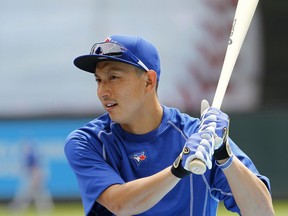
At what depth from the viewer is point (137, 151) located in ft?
16.3

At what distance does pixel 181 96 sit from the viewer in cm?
1750

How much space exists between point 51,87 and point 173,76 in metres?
2.43

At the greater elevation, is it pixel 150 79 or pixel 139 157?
pixel 150 79

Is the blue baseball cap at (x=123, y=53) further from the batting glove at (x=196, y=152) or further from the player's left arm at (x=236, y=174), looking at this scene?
the batting glove at (x=196, y=152)

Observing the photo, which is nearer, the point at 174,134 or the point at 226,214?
the point at 174,134

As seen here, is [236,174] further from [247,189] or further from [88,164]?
[88,164]

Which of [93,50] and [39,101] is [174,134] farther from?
[39,101]

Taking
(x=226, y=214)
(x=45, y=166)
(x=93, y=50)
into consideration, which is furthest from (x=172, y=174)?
(x=45, y=166)

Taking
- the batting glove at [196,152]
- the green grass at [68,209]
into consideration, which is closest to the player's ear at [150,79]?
the batting glove at [196,152]

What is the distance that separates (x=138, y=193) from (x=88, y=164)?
1.48 ft

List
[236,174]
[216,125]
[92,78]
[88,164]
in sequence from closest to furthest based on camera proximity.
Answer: [216,125] < [236,174] < [88,164] < [92,78]

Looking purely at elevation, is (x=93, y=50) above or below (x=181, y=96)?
above

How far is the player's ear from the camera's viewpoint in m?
4.98

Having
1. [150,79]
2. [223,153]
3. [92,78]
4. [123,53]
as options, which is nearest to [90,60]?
[123,53]
